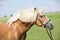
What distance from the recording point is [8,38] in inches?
262

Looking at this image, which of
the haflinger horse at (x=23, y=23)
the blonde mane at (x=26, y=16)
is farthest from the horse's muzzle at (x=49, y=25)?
the blonde mane at (x=26, y=16)

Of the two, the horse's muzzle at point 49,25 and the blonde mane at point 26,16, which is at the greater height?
the blonde mane at point 26,16

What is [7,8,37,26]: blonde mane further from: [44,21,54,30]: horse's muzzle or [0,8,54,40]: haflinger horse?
[44,21,54,30]: horse's muzzle

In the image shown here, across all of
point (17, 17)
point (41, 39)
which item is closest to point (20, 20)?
point (17, 17)

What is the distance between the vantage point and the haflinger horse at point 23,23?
6.64m

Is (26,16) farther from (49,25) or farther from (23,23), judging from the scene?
(49,25)

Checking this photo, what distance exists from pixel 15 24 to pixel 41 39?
4.86 m

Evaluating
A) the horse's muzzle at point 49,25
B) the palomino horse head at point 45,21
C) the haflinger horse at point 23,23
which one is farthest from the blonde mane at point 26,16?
the horse's muzzle at point 49,25

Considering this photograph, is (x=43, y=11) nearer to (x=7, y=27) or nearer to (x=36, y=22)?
(x=36, y=22)

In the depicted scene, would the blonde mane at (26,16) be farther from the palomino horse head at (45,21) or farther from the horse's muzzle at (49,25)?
the horse's muzzle at (49,25)

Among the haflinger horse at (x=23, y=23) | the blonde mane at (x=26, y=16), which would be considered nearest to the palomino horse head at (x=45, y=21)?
the haflinger horse at (x=23, y=23)

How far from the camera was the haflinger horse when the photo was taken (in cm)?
664

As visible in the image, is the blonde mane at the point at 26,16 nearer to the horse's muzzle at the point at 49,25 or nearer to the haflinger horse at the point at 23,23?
the haflinger horse at the point at 23,23

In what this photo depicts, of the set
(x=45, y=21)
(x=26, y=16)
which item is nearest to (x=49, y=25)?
(x=45, y=21)
